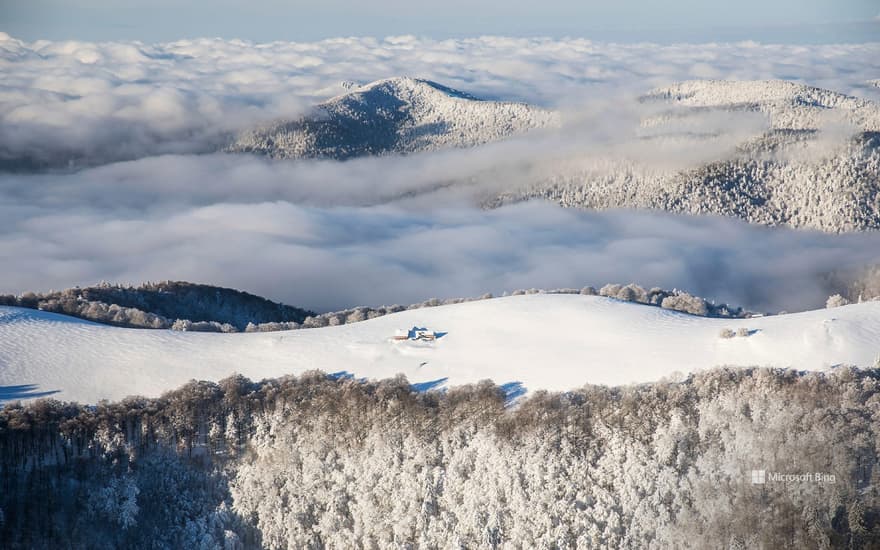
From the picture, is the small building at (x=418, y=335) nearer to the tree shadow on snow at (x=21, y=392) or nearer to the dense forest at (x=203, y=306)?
the dense forest at (x=203, y=306)

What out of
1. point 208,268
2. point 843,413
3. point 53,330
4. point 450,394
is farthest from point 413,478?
point 208,268

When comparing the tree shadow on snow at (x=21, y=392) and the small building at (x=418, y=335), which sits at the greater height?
the small building at (x=418, y=335)

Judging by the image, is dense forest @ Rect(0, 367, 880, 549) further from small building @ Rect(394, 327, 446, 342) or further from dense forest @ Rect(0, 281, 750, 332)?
dense forest @ Rect(0, 281, 750, 332)

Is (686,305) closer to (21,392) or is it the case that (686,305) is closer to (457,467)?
(457,467)

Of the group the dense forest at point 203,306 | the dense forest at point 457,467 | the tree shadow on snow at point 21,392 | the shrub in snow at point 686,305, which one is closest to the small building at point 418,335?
the dense forest at point 457,467

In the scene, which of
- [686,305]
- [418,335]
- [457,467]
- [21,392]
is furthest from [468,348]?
[21,392]

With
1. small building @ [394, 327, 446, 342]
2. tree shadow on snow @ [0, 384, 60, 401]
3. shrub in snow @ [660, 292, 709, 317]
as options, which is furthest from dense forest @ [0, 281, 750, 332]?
tree shadow on snow @ [0, 384, 60, 401]
